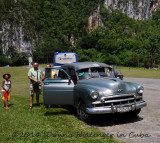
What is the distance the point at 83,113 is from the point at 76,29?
13362 centimetres

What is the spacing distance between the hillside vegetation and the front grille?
9111cm

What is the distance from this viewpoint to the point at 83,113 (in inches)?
242

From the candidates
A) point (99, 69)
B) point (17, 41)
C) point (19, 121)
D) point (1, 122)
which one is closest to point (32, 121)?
point (19, 121)

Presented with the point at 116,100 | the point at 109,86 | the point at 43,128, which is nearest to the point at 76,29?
the point at 109,86

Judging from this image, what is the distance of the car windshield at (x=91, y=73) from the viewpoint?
22.1 feet

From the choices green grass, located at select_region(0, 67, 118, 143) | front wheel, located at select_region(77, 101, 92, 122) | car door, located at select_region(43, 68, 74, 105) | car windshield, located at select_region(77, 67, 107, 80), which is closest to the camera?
green grass, located at select_region(0, 67, 118, 143)

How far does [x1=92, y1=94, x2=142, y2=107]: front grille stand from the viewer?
5.54 metres

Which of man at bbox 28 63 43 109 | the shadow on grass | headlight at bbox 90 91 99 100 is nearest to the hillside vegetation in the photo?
man at bbox 28 63 43 109

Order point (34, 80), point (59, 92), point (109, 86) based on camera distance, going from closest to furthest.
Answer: point (109, 86), point (59, 92), point (34, 80)

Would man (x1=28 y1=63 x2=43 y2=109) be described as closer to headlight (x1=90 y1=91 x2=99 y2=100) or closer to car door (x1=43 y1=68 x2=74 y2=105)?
car door (x1=43 y1=68 x2=74 y2=105)

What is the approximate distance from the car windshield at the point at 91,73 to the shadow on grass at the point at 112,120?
1388 millimetres

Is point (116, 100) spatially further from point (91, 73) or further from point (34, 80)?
point (34, 80)

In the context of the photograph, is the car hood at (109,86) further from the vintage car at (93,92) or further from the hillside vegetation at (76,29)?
the hillside vegetation at (76,29)

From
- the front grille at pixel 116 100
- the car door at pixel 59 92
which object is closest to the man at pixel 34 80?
the car door at pixel 59 92
